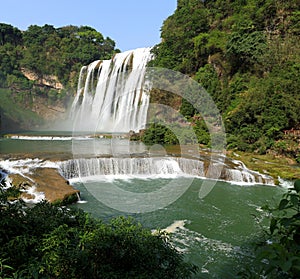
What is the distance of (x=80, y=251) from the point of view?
2.21 metres

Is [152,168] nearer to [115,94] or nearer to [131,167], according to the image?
[131,167]

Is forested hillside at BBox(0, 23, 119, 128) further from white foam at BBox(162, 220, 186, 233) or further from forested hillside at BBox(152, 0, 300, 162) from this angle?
white foam at BBox(162, 220, 186, 233)

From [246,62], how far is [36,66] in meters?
25.1

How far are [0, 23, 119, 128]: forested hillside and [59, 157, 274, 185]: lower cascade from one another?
72.6 feet

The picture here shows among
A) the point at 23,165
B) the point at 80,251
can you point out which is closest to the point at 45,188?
the point at 23,165

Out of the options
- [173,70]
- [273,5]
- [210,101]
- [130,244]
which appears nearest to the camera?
[130,244]

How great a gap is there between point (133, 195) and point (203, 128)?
8977 millimetres

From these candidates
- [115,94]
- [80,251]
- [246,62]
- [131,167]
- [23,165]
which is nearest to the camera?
[80,251]

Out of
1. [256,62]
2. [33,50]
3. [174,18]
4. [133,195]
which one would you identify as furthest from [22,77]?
[133,195]

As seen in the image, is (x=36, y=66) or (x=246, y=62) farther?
(x=36, y=66)

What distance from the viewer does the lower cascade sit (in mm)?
9688

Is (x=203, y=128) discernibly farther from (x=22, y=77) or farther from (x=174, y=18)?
(x=22, y=77)

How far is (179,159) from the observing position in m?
10.8

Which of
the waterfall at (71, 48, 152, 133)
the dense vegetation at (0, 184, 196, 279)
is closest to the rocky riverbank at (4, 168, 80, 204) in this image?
the dense vegetation at (0, 184, 196, 279)
